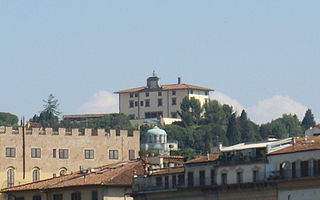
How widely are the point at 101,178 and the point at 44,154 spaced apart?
202ft

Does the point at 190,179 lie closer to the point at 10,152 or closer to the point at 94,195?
the point at 94,195

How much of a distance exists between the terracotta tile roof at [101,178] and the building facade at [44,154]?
43372 millimetres

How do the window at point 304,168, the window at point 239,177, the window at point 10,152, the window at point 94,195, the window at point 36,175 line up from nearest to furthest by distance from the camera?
1. the window at point 304,168
2. the window at point 239,177
3. the window at point 94,195
4. the window at point 36,175
5. the window at point 10,152

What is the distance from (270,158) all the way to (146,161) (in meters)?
26.0

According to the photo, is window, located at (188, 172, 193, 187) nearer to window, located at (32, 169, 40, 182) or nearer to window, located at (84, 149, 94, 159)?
window, located at (32, 169, 40, 182)

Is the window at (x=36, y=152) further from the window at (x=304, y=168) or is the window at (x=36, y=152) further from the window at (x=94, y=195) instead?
the window at (x=304, y=168)

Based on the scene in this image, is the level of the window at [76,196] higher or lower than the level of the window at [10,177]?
lower

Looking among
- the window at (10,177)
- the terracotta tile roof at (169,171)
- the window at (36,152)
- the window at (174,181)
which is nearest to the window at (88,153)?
the window at (36,152)

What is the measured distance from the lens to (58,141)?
196 m

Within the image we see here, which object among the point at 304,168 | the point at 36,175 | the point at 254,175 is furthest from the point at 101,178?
the point at 36,175

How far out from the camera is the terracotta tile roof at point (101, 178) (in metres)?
130

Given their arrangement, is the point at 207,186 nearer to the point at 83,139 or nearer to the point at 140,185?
the point at 140,185

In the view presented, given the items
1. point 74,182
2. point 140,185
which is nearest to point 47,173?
point 74,182

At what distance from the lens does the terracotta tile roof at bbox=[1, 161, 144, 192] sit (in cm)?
13025
